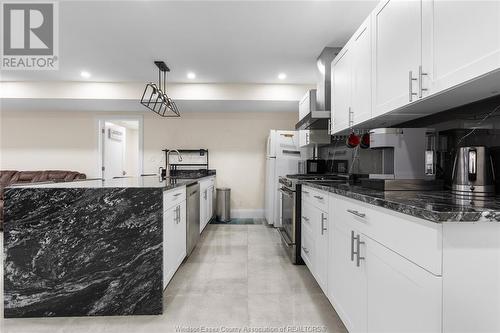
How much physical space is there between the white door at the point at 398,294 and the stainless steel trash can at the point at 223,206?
412cm

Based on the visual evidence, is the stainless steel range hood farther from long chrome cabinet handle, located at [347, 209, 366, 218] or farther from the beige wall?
the beige wall

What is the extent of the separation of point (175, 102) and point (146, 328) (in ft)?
12.5

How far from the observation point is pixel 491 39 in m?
0.99

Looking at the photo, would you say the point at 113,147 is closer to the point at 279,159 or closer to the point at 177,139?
the point at 177,139

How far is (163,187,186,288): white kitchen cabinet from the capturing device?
2012mm

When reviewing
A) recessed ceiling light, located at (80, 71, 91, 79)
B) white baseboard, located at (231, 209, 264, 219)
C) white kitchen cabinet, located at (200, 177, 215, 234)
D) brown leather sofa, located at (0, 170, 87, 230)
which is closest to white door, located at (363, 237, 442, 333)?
white kitchen cabinet, located at (200, 177, 215, 234)

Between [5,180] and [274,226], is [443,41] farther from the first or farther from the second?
[5,180]

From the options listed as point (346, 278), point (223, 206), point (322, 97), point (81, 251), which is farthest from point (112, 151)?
point (346, 278)

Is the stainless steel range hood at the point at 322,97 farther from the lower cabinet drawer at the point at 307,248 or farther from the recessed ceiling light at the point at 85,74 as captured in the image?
the recessed ceiling light at the point at 85,74

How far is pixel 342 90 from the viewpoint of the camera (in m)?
2.57

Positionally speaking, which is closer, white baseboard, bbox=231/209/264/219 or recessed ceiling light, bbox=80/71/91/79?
recessed ceiling light, bbox=80/71/91/79

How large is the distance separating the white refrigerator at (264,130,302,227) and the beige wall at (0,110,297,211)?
84 cm

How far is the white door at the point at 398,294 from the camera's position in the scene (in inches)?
33.8

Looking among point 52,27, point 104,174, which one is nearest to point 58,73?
point 52,27
